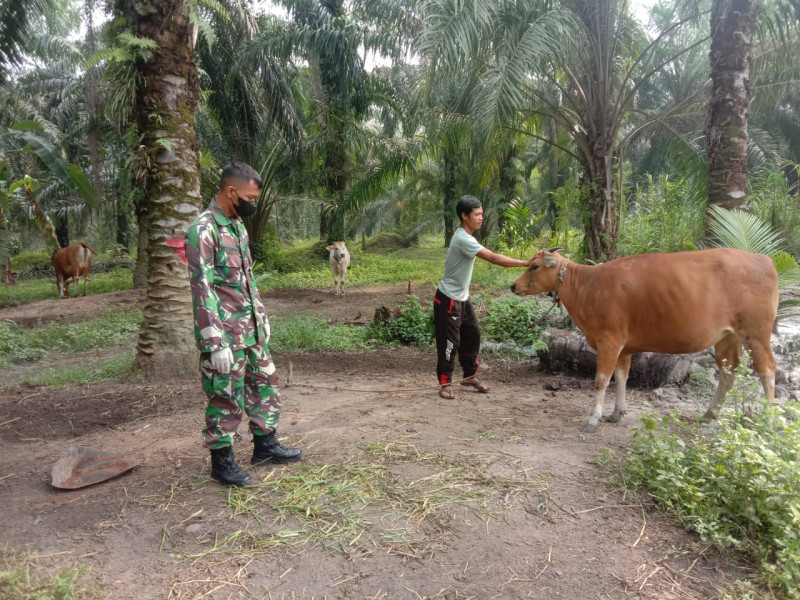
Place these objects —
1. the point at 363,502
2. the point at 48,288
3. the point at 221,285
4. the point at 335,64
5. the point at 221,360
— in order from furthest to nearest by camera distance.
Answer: the point at 48,288 → the point at 335,64 → the point at 221,285 → the point at 363,502 → the point at 221,360

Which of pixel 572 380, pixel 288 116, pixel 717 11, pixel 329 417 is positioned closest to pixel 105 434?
pixel 329 417

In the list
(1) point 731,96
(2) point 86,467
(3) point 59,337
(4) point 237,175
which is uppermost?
(1) point 731,96

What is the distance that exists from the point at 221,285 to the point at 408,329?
17.2ft

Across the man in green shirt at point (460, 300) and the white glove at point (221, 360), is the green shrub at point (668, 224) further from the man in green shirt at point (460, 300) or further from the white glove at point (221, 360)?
the white glove at point (221, 360)

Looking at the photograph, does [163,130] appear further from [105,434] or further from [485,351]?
[485,351]

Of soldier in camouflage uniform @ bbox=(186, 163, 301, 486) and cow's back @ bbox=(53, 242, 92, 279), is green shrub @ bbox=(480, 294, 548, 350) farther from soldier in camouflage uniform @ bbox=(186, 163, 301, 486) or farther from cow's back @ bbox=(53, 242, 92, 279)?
cow's back @ bbox=(53, 242, 92, 279)

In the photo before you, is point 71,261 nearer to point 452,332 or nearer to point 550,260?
point 452,332

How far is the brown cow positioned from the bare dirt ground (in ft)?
2.21

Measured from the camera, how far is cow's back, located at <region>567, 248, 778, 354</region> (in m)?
4.20

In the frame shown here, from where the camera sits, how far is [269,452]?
12.8 ft

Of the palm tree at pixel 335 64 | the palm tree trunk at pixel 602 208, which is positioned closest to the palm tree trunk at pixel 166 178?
the palm tree trunk at pixel 602 208

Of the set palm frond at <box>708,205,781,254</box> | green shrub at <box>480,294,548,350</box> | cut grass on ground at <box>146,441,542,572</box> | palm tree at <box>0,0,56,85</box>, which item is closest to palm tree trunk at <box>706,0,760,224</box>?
palm frond at <box>708,205,781,254</box>

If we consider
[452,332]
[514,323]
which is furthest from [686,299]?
[514,323]

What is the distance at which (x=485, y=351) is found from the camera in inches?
303
